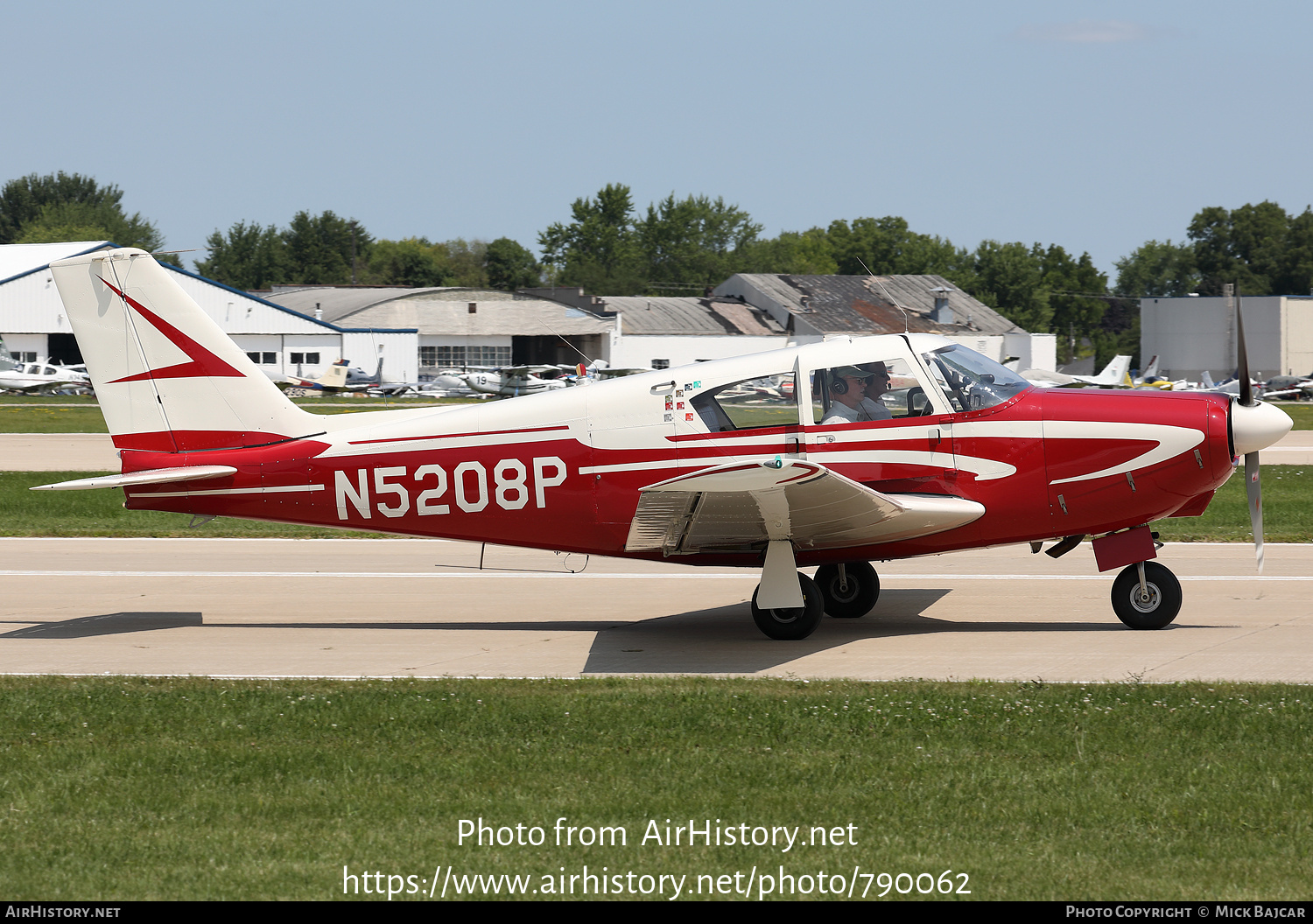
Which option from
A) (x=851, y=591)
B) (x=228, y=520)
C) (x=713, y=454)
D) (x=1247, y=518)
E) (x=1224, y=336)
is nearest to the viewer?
(x=713, y=454)

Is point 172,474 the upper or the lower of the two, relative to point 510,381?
lower

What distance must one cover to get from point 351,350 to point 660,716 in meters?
75.2

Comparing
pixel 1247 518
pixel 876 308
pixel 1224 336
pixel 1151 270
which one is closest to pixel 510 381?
pixel 876 308

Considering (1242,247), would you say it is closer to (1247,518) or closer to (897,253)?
(897,253)

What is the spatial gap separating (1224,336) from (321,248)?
101 metres

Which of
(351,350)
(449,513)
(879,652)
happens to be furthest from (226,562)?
(351,350)

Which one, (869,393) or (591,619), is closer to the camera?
(869,393)

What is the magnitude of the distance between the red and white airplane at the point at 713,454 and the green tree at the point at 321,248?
14032 centimetres

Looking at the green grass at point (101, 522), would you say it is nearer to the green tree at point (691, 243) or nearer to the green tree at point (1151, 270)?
the green tree at point (691, 243)

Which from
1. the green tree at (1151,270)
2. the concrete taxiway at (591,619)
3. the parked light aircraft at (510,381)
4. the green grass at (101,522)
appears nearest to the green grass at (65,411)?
the parked light aircraft at (510,381)

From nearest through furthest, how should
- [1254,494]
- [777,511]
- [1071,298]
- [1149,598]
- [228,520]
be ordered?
1. [777,511]
2. [1254,494]
3. [1149,598]
4. [228,520]
5. [1071,298]

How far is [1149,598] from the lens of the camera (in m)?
10.4

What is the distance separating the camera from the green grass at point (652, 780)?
5406mm

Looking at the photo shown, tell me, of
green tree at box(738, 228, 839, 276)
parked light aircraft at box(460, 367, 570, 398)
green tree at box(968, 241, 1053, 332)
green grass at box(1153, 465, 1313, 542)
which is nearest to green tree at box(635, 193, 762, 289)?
green tree at box(738, 228, 839, 276)
